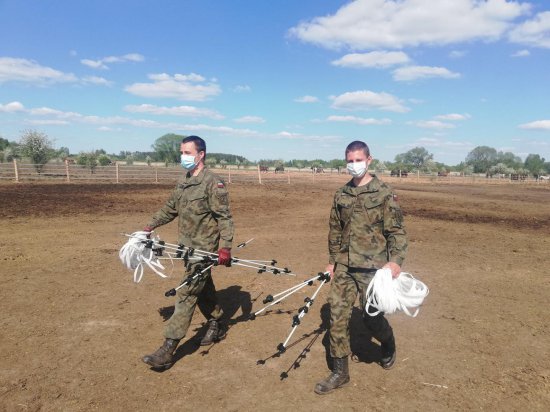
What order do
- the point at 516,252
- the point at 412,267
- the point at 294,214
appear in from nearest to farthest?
1. the point at 412,267
2. the point at 516,252
3. the point at 294,214

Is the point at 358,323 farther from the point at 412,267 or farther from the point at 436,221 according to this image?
the point at 436,221

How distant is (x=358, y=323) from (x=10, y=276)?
250 inches

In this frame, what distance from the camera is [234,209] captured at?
719 inches

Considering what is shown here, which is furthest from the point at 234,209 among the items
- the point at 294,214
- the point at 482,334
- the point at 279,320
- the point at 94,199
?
the point at 482,334

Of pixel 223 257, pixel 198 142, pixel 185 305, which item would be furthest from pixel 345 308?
pixel 198 142

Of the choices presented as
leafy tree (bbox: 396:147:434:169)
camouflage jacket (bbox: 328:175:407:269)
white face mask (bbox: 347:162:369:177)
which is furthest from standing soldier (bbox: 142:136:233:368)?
leafy tree (bbox: 396:147:434:169)

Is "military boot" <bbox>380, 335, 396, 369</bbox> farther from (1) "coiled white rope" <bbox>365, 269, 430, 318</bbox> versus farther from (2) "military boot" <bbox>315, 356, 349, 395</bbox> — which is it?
(1) "coiled white rope" <bbox>365, 269, 430, 318</bbox>

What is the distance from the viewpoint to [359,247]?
4.21 meters

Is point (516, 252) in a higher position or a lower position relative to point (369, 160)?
lower

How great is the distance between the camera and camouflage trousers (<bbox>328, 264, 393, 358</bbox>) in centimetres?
412

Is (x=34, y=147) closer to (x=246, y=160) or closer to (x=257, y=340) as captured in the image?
(x=257, y=340)

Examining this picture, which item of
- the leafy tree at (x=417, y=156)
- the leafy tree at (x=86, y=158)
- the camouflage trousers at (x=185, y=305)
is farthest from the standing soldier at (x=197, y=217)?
the leafy tree at (x=417, y=156)

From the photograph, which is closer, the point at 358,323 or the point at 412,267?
the point at 358,323

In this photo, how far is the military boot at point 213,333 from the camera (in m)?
5.12
